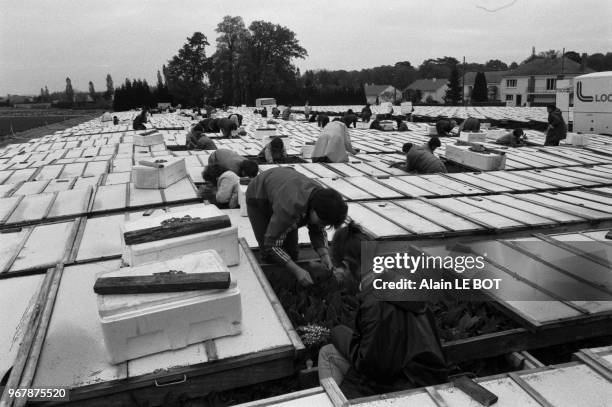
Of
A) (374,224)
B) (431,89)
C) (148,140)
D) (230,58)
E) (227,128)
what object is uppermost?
(230,58)

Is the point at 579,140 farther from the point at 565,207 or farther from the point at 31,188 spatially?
the point at 31,188

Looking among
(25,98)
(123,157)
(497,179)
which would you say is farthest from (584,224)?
(25,98)

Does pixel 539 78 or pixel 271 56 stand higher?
pixel 271 56

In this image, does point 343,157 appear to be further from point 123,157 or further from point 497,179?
point 123,157

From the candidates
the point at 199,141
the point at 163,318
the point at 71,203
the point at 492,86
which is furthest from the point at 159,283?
the point at 492,86

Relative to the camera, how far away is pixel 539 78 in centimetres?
4966

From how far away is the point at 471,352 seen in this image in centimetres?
307

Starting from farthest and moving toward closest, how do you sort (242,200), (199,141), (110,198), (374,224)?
(199,141) < (110,198) < (242,200) < (374,224)

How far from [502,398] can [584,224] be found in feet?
11.7

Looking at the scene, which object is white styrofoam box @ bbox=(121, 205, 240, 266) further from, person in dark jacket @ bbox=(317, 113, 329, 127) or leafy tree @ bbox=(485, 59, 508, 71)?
leafy tree @ bbox=(485, 59, 508, 71)

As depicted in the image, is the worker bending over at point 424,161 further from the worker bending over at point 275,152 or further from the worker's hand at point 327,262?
the worker's hand at point 327,262

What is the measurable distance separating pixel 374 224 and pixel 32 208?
4.44 metres

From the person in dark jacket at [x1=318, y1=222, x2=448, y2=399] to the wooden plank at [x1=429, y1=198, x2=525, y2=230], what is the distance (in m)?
2.93

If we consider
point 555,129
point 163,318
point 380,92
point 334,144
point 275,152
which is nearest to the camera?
point 163,318
